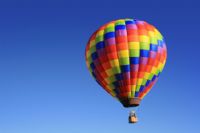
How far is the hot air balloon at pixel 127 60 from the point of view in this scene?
162 ft

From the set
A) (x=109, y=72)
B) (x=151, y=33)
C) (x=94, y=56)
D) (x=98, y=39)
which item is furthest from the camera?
(x=151, y=33)

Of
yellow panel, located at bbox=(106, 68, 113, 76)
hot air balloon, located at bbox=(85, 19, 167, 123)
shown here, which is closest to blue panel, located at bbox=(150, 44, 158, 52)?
hot air balloon, located at bbox=(85, 19, 167, 123)

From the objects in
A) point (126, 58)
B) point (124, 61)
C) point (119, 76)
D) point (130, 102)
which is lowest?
Result: point (130, 102)

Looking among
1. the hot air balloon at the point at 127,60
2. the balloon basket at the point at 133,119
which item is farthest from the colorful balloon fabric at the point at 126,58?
the balloon basket at the point at 133,119

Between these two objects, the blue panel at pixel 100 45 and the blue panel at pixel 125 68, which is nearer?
the blue panel at pixel 125 68

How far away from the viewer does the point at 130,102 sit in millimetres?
49125

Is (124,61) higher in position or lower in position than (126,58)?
lower

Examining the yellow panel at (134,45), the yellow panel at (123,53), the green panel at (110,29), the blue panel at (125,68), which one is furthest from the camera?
the green panel at (110,29)

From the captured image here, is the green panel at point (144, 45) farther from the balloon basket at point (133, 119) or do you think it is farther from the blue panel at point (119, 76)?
the balloon basket at point (133, 119)

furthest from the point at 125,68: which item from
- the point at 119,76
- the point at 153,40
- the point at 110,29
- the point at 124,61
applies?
the point at 110,29

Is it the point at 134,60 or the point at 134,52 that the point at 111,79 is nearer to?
the point at 134,60

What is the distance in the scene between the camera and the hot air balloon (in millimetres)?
→ 49406

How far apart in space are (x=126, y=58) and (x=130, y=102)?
404 centimetres

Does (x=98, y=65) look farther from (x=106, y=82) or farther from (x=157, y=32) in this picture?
(x=157, y=32)
